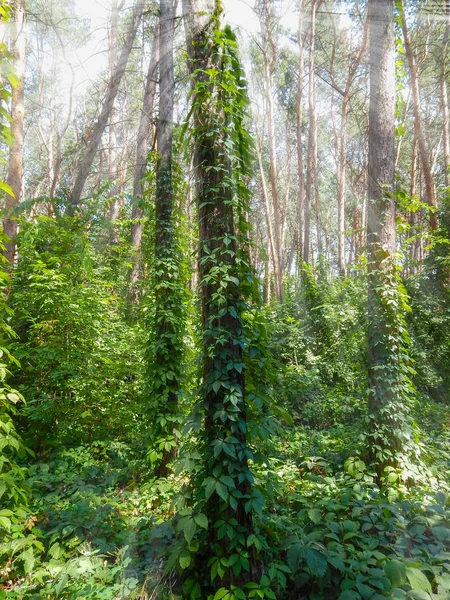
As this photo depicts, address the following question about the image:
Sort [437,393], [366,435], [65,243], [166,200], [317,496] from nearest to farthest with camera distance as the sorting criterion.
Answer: [317,496] → [366,435] → [166,200] → [65,243] → [437,393]

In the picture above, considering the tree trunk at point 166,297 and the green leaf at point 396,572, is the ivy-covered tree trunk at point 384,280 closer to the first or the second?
the green leaf at point 396,572

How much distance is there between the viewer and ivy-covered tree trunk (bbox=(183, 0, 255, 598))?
2248 millimetres

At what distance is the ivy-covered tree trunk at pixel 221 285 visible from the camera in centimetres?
225

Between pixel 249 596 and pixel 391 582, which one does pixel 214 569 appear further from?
pixel 391 582

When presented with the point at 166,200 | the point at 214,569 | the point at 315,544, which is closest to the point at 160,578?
the point at 214,569

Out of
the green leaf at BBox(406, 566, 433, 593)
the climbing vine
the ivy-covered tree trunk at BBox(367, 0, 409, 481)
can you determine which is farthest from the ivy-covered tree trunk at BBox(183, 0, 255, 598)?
the ivy-covered tree trunk at BBox(367, 0, 409, 481)

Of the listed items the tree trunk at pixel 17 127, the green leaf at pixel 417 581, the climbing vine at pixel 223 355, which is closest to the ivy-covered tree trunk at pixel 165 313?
the climbing vine at pixel 223 355

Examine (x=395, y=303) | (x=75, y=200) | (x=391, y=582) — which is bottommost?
(x=391, y=582)

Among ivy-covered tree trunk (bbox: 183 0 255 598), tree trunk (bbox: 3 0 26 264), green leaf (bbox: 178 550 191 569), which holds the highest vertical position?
tree trunk (bbox: 3 0 26 264)

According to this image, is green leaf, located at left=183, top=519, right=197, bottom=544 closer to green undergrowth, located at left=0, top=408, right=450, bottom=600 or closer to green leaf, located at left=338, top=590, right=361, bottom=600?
green undergrowth, located at left=0, top=408, right=450, bottom=600

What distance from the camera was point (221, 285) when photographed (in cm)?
243

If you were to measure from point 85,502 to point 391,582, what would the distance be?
2.82 m

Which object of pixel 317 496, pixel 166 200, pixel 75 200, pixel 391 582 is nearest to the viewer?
pixel 391 582

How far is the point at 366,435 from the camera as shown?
14.0 feet
